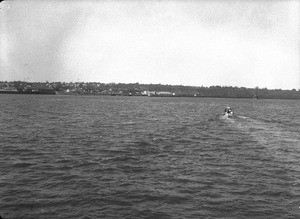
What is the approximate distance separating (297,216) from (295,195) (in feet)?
9.89

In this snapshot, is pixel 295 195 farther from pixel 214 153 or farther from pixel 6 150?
pixel 6 150

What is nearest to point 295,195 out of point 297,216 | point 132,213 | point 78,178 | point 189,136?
point 297,216

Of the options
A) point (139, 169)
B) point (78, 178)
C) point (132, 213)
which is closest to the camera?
point (132, 213)

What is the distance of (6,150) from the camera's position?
28156 mm

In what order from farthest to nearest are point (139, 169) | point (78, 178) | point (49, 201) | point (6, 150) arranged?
1. point (6, 150)
2. point (139, 169)
3. point (78, 178)
4. point (49, 201)

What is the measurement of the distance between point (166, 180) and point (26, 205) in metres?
9.04

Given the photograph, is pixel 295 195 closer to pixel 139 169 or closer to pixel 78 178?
pixel 139 169

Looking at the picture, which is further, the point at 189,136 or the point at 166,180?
the point at 189,136

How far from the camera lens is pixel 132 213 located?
1481cm

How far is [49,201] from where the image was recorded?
1606cm

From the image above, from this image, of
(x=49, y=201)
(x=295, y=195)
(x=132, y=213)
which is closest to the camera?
(x=132, y=213)

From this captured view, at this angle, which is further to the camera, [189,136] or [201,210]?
[189,136]

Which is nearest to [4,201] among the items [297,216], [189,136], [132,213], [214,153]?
[132,213]

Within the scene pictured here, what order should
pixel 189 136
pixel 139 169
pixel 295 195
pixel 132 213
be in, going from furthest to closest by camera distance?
1. pixel 189 136
2. pixel 139 169
3. pixel 295 195
4. pixel 132 213
